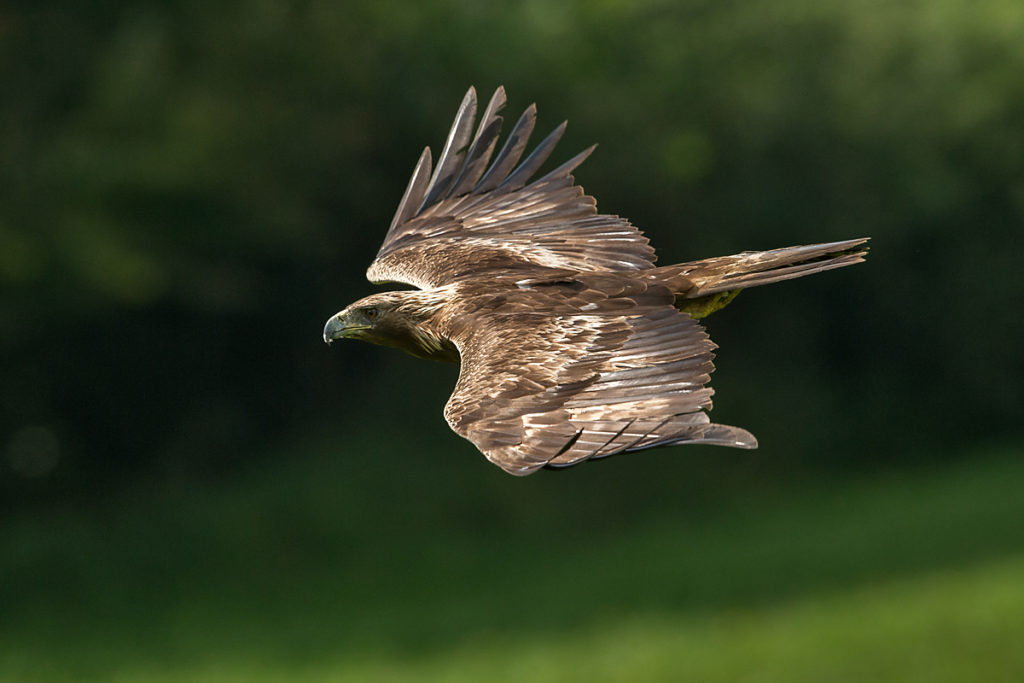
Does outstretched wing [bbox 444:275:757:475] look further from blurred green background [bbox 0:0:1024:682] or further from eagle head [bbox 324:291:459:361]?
blurred green background [bbox 0:0:1024:682]

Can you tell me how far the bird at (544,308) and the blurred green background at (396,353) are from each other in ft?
35.8

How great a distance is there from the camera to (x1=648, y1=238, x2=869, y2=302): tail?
5402 mm

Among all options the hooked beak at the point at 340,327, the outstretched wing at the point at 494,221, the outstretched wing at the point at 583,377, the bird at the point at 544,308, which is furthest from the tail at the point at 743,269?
the hooked beak at the point at 340,327

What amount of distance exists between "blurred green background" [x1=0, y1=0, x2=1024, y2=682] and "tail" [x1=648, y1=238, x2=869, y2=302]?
12.9 m

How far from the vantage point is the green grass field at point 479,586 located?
62.2 ft

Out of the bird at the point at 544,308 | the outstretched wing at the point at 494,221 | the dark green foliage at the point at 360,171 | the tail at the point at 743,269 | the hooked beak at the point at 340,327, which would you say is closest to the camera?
the bird at the point at 544,308

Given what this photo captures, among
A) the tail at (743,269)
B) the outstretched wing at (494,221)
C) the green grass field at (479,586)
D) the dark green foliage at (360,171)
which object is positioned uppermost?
the dark green foliage at (360,171)

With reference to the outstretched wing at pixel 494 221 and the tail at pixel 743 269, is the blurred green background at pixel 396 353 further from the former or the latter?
the tail at pixel 743 269

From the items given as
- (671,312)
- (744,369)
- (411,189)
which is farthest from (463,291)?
(744,369)

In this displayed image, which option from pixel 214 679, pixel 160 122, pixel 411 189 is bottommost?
pixel 214 679

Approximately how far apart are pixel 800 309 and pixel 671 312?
1803 centimetres

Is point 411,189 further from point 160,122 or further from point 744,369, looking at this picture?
point 744,369

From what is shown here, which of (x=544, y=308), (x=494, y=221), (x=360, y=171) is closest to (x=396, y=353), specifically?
(x=360, y=171)

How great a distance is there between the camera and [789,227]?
814 inches
